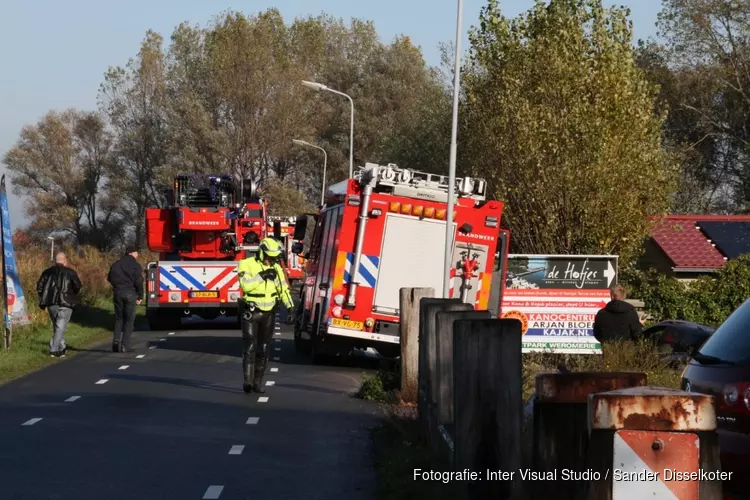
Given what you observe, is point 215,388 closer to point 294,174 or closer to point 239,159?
point 239,159

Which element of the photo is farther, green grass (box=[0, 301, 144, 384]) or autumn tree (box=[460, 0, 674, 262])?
autumn tree (box=[460, 0, 674, 262])

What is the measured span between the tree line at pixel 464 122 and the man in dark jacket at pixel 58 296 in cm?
1179

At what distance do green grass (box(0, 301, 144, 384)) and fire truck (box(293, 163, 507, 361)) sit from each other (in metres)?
4.29

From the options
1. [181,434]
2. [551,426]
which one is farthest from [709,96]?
[551,426]

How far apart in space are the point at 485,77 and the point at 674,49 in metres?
18.6

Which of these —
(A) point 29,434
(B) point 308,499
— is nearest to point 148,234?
(A) point 29,434

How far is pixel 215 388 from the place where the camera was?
14.9 metres

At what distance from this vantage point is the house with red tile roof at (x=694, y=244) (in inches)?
1315

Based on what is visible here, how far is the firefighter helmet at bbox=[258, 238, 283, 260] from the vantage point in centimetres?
1413

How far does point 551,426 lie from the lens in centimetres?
623

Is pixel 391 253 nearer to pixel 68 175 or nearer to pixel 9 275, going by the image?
pixel 9 275

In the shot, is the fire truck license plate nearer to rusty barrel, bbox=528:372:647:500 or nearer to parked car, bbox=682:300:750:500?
parked car, bbox=682:300:750:500

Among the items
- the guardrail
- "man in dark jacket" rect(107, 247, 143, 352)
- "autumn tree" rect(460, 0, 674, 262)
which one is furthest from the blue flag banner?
"autumn tree" rect(460, 0, 674, 262)

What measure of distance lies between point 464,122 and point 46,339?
42.2 ft
